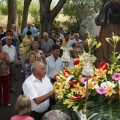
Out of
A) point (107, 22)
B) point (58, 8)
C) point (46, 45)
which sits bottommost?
point (46, 45)

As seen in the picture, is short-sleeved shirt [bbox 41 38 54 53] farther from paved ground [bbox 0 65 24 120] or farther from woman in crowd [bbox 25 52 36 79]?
woman in crowd [bbox 25 52 36 79]

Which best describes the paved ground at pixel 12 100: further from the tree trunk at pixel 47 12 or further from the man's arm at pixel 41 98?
the man's arm at pixel 41 98

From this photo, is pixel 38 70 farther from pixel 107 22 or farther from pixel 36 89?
pixel 107 22

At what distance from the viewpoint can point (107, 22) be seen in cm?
547

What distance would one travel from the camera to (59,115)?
152 inches

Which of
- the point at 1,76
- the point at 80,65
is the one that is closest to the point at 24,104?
the point at 80,65

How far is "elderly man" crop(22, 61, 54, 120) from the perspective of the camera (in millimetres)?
5449

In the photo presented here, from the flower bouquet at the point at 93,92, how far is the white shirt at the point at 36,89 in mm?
953

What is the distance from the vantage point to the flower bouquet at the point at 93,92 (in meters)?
4.02

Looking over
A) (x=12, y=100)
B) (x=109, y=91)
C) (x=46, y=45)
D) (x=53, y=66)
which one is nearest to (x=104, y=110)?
(x=109, y=91)

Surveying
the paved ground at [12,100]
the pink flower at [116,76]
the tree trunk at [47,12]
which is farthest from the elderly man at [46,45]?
the pink flower at [116,76]

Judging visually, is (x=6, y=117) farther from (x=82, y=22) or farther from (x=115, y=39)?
(x=82, y=22)

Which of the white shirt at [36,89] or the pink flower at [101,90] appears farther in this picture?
the white shirt at [36,89]

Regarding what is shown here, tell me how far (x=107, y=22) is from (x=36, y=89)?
1501 mm
